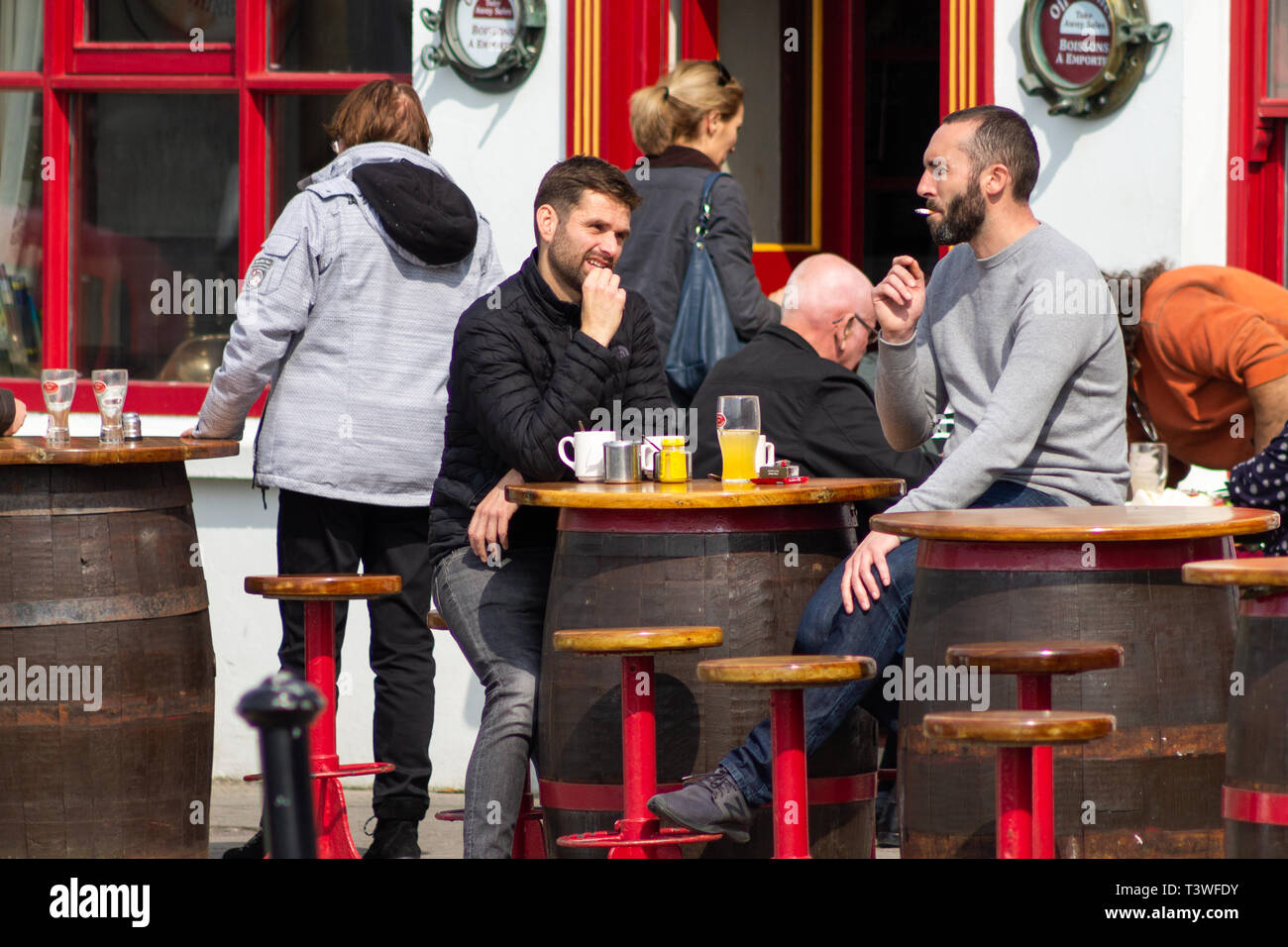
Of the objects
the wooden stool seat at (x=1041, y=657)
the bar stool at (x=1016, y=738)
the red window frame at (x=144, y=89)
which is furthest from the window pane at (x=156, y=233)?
the bar stool at (x=1016, y=738)

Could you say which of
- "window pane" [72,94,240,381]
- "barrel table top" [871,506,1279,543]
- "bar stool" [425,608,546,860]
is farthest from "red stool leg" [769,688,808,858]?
"window pane" [72,94,240,381]

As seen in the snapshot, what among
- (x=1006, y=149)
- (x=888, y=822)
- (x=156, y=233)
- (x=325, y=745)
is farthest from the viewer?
(x=156, y=233)

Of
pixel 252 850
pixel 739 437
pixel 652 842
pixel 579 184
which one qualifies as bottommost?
pixel 252 850

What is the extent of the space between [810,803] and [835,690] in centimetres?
24

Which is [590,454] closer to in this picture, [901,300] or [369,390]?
[901,300]

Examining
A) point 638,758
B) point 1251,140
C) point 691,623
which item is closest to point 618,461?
point 691,623

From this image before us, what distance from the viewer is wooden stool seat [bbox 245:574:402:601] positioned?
4441mm

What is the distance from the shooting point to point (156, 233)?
660 centimetres

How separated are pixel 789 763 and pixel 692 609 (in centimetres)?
40

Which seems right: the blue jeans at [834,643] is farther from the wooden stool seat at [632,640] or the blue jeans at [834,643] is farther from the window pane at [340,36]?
the window pane at [340,36]

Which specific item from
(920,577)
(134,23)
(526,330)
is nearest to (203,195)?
(134,23)

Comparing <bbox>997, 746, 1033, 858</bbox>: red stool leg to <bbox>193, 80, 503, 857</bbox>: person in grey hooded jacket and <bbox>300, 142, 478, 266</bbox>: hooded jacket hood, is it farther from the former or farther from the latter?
<bbox>300, 142, 478, 266</bbox>: hooded jacket hood

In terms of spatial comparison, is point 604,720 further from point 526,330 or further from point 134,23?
point 134,23

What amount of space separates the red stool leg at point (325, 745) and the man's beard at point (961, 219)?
64.4 inches
